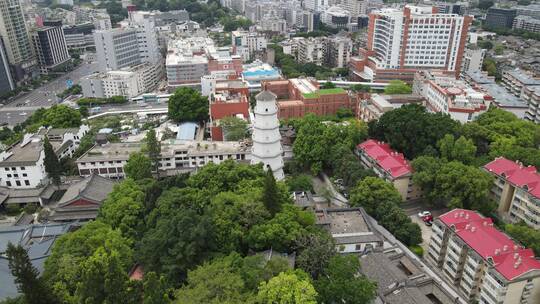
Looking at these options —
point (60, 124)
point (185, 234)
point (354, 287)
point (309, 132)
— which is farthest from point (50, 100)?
point (354, 287)

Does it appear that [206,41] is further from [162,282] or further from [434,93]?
[162,282]

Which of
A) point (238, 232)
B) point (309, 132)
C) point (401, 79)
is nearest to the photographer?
point (238, 232)

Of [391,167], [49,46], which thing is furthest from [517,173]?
[49,46]

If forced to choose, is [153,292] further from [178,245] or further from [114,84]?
[114,84]

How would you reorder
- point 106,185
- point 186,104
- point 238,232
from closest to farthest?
point 238,232 < point 106,185 < point 186,104

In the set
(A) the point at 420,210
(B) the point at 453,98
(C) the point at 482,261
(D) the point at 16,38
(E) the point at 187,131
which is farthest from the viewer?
(D) the point at 16,38

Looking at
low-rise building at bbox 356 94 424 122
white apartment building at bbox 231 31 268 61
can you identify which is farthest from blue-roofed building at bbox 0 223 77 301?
white apartment building at bbox 231 31 268 61

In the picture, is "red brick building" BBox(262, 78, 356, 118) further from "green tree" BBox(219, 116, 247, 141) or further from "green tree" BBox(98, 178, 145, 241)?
"green tree" BBox(98, 178, 145, 241)
